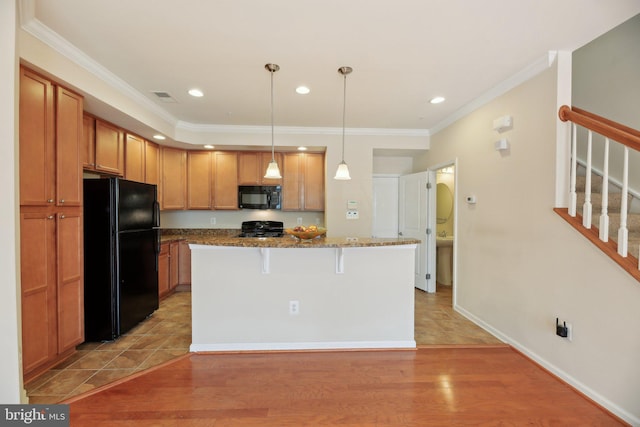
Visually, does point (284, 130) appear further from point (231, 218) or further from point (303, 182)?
point (231, 218)

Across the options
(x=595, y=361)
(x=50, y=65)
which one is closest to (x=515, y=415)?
(x=595, y=361)

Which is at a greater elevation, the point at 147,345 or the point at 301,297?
the point at 301,297

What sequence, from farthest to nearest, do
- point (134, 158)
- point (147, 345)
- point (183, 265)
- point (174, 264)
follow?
1. point (183, 265)
2. point (174, 264)
3. point (134, 158)
4. point (147, 345)

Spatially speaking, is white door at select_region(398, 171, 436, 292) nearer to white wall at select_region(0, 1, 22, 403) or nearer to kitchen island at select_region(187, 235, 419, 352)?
kitchen island at select_region(187, 235, 419, 352)

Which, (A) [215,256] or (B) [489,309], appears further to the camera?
(B) [489,309]

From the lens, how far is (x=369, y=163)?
4.22 meters

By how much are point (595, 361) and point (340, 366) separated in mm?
1780

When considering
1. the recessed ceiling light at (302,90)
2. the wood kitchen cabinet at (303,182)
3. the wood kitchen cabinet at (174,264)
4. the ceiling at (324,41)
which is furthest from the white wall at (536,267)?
the wood kitchen cabinet at (174,264)

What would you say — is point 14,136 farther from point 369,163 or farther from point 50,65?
point 369,163

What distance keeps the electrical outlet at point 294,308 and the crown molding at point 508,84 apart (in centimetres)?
289

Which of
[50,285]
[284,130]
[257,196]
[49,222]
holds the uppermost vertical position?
[284,130]

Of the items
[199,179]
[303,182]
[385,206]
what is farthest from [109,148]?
[385,206]

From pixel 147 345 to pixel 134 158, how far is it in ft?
7.76

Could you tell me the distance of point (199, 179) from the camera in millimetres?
4441
